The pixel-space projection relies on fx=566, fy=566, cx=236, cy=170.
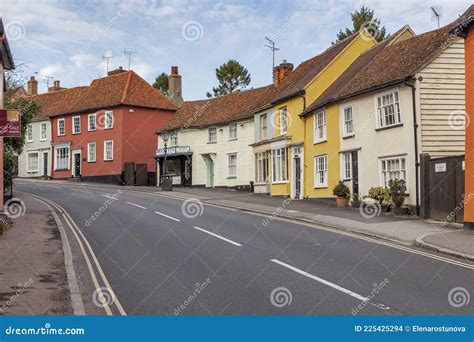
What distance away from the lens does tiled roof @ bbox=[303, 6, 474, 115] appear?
23.2m

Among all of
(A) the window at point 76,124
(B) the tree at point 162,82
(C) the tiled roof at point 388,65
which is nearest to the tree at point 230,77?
(B) the tree at point 162,82

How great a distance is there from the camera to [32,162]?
192ft

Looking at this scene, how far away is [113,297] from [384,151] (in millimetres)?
17554

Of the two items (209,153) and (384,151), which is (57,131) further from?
(384,151)

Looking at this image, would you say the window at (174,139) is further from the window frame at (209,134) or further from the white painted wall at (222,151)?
the window frame at (209,134)

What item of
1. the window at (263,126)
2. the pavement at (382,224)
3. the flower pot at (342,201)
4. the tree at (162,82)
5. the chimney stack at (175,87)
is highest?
the tree at (162,82)

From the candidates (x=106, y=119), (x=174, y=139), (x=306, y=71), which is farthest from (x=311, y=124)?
(x=106, y=119)

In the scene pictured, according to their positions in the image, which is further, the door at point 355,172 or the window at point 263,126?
the window at point 263,126

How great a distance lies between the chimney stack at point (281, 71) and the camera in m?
41.3

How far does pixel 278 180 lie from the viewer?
35281 millimetres

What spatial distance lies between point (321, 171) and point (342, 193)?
13.3 feet

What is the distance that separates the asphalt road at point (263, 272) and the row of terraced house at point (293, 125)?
315 inches

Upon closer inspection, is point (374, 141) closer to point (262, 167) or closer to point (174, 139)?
point (262, 167)

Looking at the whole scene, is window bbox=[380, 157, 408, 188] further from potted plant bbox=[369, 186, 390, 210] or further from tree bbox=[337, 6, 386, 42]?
tree bbox=[337, 6, 386, 42]
